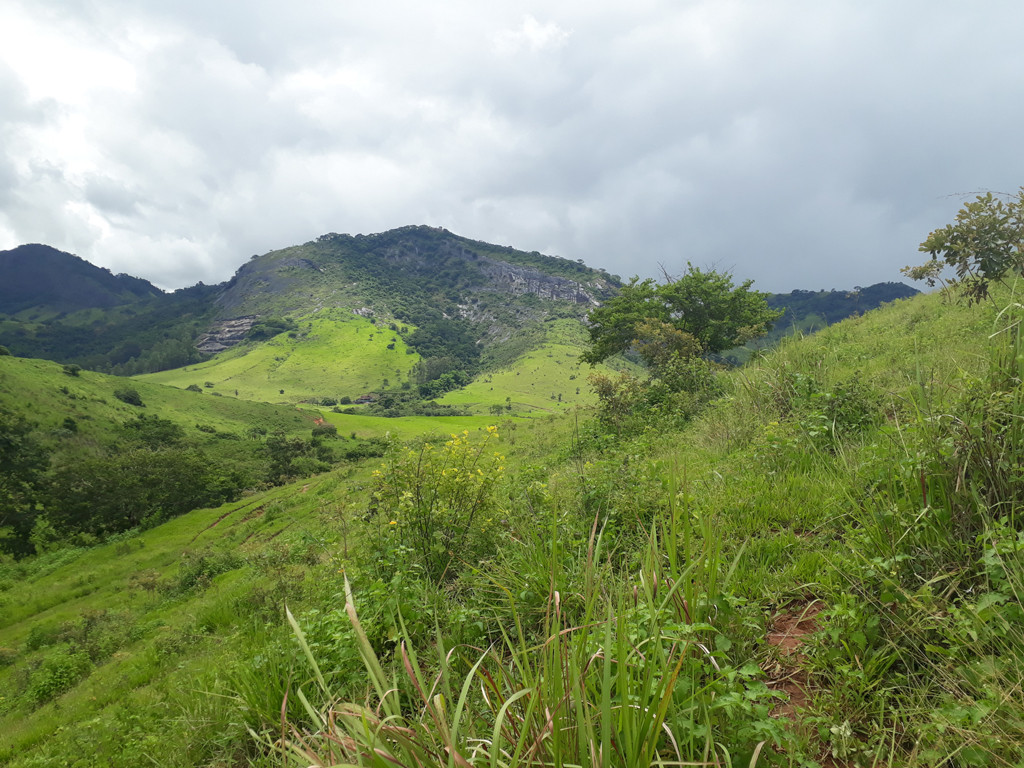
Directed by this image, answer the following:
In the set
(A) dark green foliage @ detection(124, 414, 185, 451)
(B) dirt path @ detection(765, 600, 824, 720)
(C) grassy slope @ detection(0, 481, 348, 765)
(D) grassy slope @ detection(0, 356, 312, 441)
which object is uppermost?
(D) grassy slope @ detection(0, 356, 312, 441)

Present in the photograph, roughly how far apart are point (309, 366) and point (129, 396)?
88.3 metres

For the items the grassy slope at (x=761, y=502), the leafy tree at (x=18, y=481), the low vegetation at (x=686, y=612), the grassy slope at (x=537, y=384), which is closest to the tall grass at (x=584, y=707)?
the low vegetation at (x=686, y=612)

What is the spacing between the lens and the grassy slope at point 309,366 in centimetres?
14550

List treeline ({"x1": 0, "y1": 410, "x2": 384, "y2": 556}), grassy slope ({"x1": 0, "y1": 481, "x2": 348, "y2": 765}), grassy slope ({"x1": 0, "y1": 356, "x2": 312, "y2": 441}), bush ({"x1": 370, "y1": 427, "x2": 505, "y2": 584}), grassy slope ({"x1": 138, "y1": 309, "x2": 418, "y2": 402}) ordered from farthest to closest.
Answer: grassy slope ({"x1": 138, "y1": 309, "x2": 418, "y2": 402}) → grassy slope ({"x1": 0, "y1": 356, "x2": 312, "y2": 441}) → treeline ({"x1": 0, "y1": 410, "x2": 384, "y2": 556}) → grassy slope ({"x1": 0, "y1": 481, "x2": 348, "y2": 765}) → bush ({"x1": 370, "y1": 427, "x2": 505, "y2": 584})

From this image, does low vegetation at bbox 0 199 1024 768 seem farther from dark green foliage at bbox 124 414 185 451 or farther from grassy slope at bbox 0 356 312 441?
grassy slope at bbox 0 356 312 441

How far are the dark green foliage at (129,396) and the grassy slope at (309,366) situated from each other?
57934mm

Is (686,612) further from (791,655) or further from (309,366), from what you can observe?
(309,366)

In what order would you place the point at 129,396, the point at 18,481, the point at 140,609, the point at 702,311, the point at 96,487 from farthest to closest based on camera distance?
1. the point at 129,396
2. the point at 18,481
3. the point at 96,487
4. the point at 702,311
5. the point at 140,609

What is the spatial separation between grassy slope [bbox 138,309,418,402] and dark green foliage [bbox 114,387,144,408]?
57.9m

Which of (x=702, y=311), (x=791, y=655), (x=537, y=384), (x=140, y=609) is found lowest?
(x=140, y=609)

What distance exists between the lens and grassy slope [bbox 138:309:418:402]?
14550 cm

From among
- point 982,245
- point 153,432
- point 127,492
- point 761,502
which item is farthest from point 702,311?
point 153,432

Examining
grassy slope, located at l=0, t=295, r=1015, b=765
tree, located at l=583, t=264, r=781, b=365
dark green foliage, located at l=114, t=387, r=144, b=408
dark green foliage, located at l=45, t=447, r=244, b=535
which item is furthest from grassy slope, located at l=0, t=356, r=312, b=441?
tree, located at l=583, t=264, r=781, b=365

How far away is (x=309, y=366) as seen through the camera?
162 m
